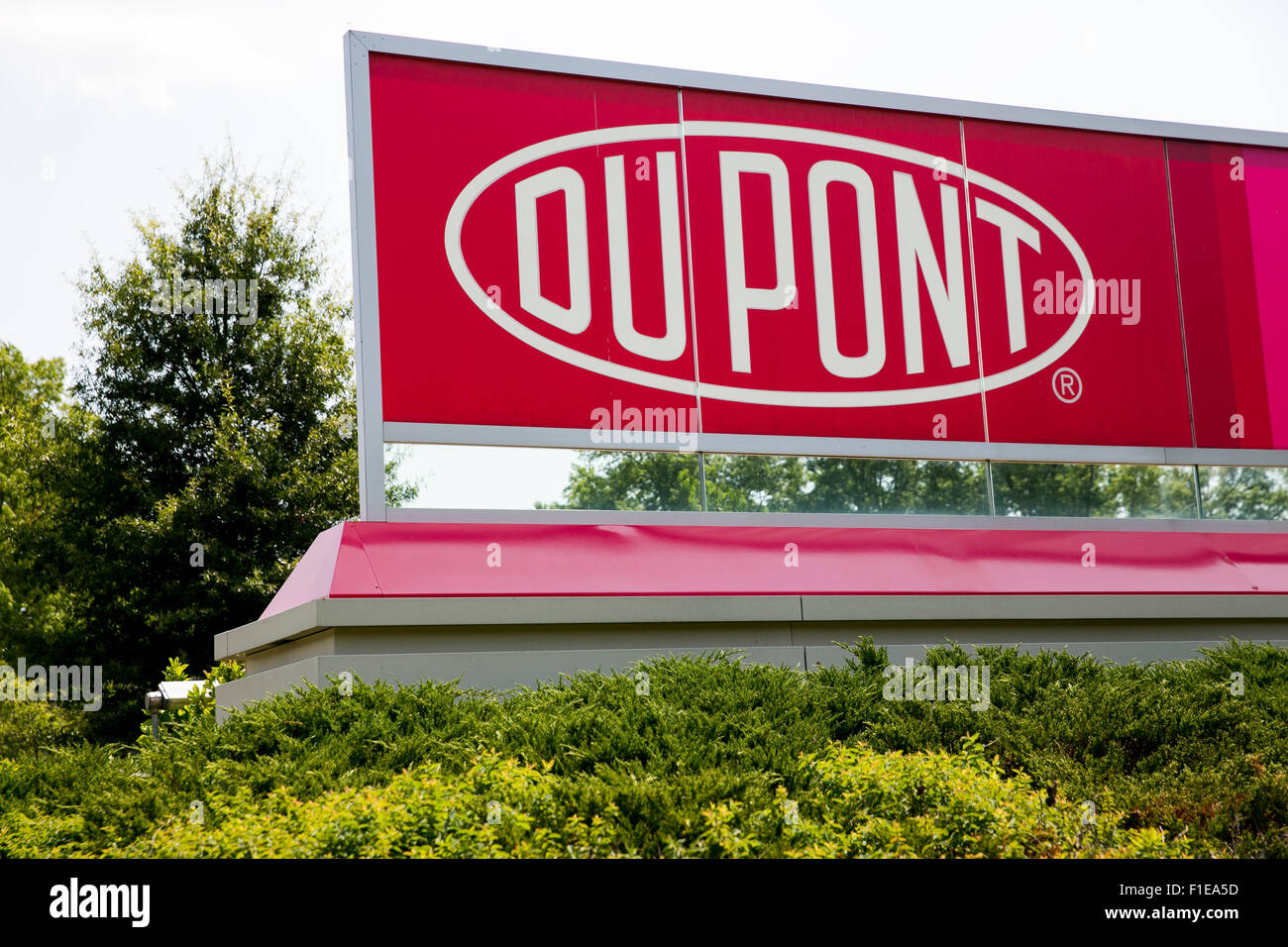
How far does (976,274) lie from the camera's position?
1234cm

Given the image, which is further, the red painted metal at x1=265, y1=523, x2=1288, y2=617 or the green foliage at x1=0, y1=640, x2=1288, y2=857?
the red painted metal at x1=265, y1=523, x2=1288, y2=617

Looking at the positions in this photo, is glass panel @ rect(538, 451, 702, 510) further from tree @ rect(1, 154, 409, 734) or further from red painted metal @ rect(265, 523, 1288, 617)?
tree @ rect(1, 154, 409, 734)

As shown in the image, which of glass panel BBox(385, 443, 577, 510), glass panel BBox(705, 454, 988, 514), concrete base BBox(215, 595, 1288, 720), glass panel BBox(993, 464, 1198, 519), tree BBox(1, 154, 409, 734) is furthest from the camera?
tree BBox(1, 154, 409, 734)

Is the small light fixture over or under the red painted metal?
under

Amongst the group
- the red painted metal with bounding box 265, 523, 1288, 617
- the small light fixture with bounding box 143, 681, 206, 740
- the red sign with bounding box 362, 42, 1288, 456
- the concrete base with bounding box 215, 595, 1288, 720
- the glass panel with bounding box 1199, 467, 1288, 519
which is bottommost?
the small light fixture with bounding box 143, 681, 206, 740

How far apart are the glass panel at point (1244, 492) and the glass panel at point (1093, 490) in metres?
0.24

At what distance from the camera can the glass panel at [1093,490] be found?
475 inches

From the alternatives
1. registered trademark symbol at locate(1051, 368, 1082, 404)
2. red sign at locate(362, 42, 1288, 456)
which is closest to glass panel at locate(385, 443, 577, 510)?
red sign at locate(362, 42, 1288, 456)

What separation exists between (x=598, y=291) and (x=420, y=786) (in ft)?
18.5

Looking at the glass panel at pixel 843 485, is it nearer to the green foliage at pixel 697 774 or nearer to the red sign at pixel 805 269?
the red sign at pixel 805 269

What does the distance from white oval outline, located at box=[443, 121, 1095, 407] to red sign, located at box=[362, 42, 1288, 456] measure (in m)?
0.02

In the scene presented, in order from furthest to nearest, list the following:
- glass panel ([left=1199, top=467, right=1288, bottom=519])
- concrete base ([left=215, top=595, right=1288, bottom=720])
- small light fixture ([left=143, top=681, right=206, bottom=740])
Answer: small light fixture ([left=143, top=681, right=206, bottom=740]), glass panel ([left=1199, top=467, right=1288, bottom=519]), concrete base ([left=215, top=595, right=1288, bottom=720])

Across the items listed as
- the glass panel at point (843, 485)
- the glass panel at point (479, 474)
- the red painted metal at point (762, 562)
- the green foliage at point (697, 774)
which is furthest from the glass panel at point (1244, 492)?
the glass panel at point (479, 474)

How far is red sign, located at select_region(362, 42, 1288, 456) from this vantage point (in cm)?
1058
